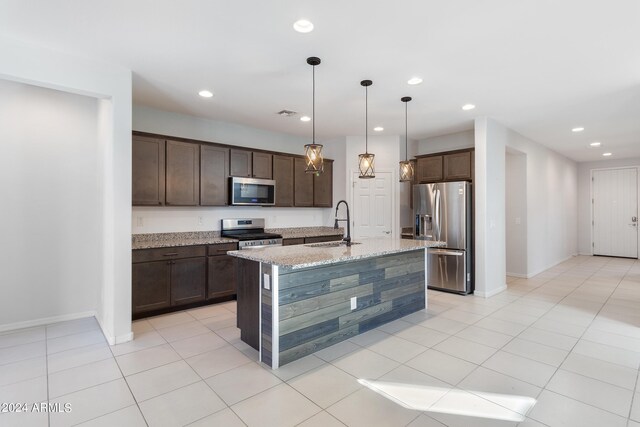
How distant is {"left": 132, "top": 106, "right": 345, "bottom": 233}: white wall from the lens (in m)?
4.40

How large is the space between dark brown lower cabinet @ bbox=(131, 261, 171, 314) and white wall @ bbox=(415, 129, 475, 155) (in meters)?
5.04

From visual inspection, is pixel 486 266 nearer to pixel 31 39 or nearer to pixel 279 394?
pixel 279 394

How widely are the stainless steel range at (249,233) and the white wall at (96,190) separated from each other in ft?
5.41

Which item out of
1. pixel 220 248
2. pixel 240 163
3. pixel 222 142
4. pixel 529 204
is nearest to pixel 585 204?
pixel 529 204

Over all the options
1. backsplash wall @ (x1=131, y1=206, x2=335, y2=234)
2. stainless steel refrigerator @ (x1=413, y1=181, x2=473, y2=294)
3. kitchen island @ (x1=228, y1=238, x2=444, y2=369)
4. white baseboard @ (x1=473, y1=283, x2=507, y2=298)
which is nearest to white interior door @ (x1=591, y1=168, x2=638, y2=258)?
white baseboard @ (x1=473, y1=283, x2=507, y2=298)

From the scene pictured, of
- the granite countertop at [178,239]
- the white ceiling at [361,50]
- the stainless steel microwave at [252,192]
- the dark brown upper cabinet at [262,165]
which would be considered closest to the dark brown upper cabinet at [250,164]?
the dark brown upper cabinet at [262,165]

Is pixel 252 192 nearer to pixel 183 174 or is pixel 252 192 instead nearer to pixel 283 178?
pixel 283 178

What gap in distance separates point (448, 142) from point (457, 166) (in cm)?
94

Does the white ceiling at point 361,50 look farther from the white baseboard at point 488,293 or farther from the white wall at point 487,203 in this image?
the white baseboard at point 488,293

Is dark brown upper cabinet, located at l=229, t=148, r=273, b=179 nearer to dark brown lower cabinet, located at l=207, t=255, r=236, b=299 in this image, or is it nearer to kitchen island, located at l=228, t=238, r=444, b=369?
dark brown lower cabinet, located at l=207, t=255, r=236, b=299

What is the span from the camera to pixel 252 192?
5.07m

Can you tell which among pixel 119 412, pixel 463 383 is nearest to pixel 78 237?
pixel 119 412

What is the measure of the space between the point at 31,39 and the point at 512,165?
23.2 feet

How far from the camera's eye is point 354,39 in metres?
2.62
